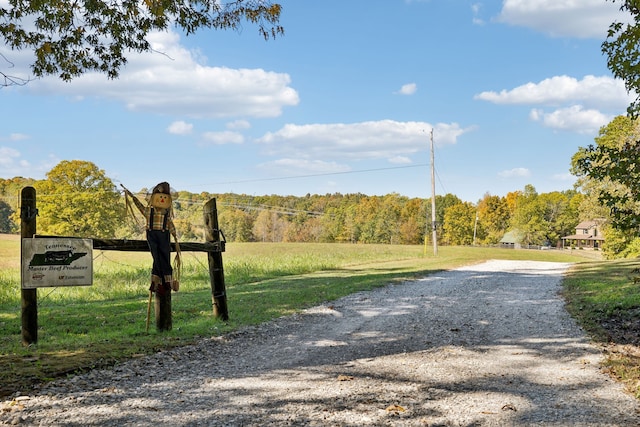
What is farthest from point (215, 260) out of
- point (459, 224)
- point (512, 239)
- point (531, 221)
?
point (512, 239)

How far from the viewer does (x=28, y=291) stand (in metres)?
7.82

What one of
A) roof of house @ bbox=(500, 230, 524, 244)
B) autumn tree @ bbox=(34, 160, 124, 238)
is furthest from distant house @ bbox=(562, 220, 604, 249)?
autumn tree @ bbox=(34, 160, 124, 238)

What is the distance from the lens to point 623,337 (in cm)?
891

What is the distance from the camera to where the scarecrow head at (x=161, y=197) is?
870 cm

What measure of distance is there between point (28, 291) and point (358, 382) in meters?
5.12

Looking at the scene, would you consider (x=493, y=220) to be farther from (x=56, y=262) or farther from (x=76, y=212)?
(x=56, y=262)

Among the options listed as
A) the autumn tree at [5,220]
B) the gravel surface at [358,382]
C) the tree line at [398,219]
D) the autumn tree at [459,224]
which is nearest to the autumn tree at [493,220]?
the tree line at [398,219]

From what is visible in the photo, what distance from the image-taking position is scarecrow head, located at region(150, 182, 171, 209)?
8.70 meters

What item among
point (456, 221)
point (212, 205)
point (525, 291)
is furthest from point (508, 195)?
point (212, 205)

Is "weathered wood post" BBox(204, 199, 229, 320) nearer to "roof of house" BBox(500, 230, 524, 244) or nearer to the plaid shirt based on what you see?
the plaid shirt

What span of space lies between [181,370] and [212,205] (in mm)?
4033

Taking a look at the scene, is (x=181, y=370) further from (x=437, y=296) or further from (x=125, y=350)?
(x=437, y=296)

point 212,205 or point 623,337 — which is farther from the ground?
point 212,205

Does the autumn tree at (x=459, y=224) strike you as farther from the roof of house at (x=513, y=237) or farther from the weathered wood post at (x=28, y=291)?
the weathered wood post at (x=28, y=291)
